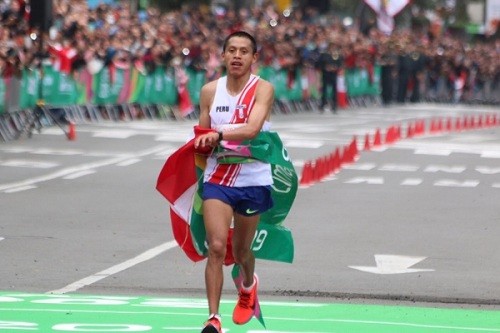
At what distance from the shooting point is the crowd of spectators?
1240 inches

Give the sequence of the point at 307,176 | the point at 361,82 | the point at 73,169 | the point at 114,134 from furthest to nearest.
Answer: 1. the point at 361,82
2. the point at 114,134
3. the point at 73,169
4. the point at 307,176

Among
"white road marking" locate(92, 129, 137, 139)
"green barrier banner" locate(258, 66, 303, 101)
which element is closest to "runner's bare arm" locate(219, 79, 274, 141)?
"white road marking" locate(92, 129, 137, 139)

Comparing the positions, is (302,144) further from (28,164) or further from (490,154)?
(28,164)

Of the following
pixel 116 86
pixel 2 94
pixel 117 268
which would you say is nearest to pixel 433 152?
pixel 2 94

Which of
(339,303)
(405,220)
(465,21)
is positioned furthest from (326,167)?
(465,21)

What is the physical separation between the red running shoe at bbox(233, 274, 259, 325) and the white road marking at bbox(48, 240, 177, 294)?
7.39ft

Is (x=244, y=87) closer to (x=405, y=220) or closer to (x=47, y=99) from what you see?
(x=405, y=220)

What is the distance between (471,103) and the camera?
6488 cm

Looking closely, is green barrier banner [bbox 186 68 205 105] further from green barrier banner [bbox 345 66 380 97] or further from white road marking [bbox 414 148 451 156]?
green barrier banner [bbox 345 66 380 97]

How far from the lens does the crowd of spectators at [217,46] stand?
31.5m

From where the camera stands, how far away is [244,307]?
32.3 ft

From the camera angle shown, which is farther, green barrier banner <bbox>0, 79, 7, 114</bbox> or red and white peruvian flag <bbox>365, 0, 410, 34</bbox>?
red and white peruvian flag <bbox>365, 0, 410, 34</bbox>

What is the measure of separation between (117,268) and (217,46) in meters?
27.8

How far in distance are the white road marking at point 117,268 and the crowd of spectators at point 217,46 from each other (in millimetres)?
13520
